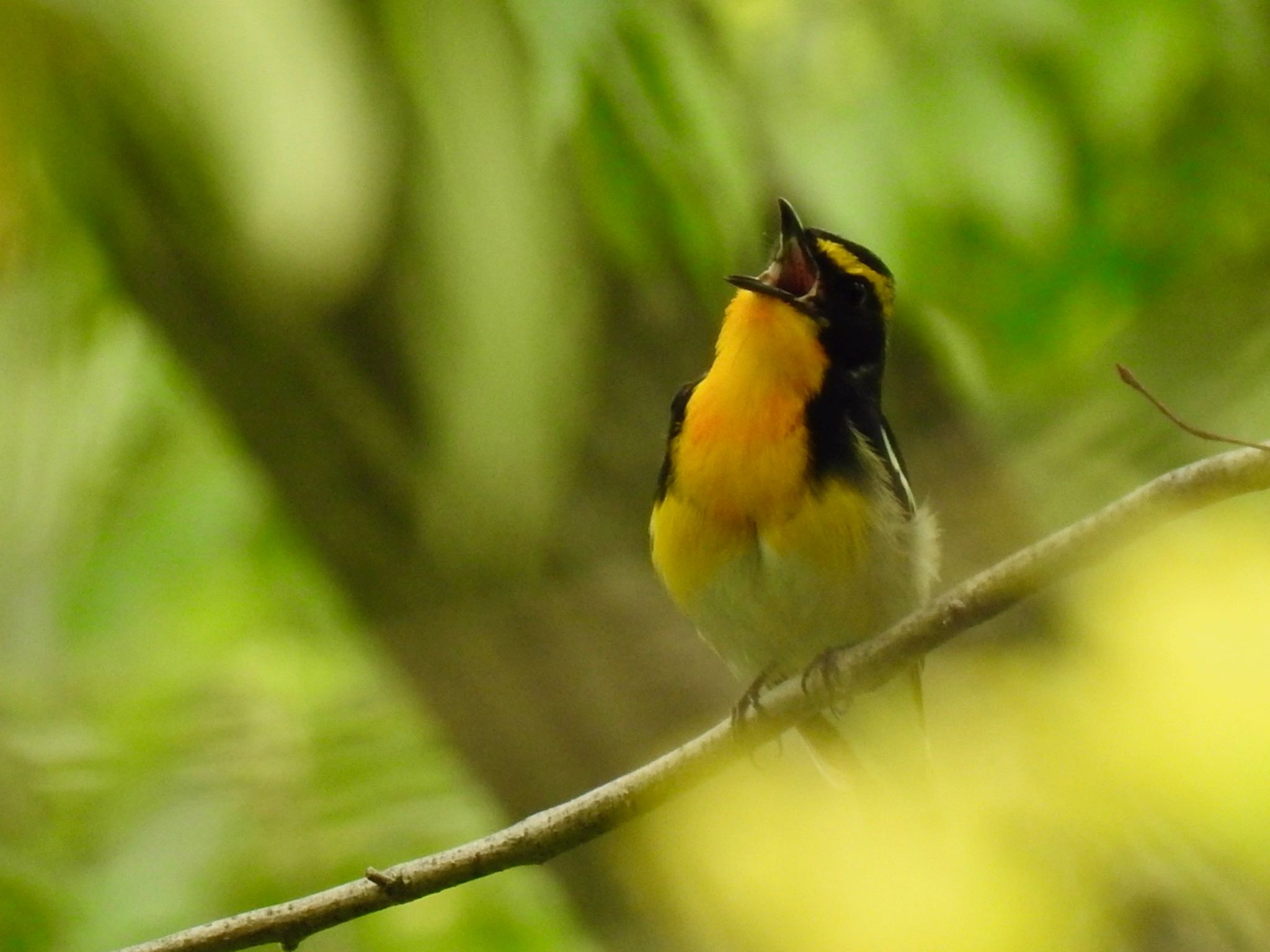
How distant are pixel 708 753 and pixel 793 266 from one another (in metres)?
1.26

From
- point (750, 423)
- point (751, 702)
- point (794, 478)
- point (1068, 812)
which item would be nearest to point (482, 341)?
point (750, 423)

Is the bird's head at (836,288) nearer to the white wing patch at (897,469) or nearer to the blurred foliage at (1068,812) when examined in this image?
the white wing patch at (897,469)

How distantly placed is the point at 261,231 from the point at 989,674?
173 centimetres

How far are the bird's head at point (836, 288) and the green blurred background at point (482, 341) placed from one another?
9cm

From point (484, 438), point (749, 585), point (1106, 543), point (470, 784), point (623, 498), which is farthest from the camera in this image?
point (470, 784)

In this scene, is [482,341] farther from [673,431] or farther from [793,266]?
[793,266]

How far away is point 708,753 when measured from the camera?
2.22 metres

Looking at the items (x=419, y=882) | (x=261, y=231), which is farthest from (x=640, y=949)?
(x=261, y=231)

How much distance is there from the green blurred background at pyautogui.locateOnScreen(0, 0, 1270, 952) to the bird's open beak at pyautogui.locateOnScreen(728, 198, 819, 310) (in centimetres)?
8

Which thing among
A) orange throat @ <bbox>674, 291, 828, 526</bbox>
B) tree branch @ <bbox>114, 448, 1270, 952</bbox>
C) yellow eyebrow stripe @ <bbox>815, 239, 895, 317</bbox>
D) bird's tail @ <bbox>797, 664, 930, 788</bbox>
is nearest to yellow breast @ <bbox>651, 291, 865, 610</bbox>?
orange throat @ <bbox>674, 291, 828, 526</bbox>

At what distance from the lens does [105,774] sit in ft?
12.8

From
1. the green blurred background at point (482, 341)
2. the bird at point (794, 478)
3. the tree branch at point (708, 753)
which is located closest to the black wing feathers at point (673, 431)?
the bird at point (794, 478)

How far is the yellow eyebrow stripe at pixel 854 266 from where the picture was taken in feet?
10.1

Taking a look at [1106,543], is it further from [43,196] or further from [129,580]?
[129,580]
